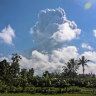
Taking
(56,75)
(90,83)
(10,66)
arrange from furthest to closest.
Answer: (56,75) < (90,83) < (10,66)

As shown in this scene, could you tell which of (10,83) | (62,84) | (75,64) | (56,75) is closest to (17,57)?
(10,83)

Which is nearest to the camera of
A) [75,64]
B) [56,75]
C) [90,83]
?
[90,83]

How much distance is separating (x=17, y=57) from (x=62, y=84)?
12785 millimetres

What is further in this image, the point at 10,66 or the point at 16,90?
the point at 10,66

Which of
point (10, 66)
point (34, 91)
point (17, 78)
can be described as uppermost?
point (10, 66)

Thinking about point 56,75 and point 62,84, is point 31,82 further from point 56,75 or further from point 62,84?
point 56,75

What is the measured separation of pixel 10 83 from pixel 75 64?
149 ft

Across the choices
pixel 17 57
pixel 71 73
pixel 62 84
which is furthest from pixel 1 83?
pixel 71 73

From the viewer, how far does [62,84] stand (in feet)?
136

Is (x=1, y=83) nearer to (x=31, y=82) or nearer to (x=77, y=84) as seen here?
(x=31, y=82)

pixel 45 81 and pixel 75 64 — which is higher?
pixel 75 64

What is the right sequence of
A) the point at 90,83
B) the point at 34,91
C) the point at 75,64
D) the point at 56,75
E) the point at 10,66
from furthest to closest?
the point at 75,64 < the point at 56,75 < the point at 90,83 < the point at 10,66 < the point at 34,91

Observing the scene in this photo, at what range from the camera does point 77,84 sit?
4925 cm

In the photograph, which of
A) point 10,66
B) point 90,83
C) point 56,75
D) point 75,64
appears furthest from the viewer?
point 75,64
